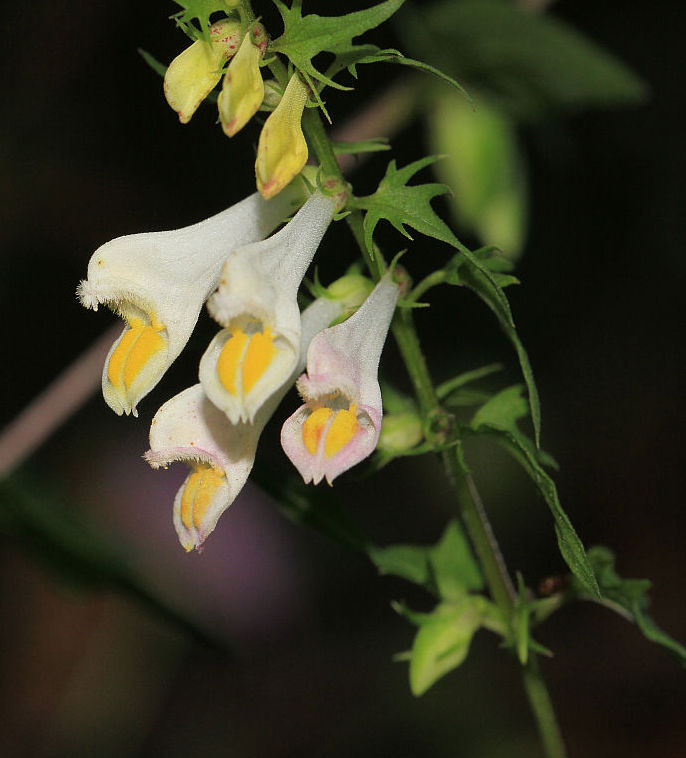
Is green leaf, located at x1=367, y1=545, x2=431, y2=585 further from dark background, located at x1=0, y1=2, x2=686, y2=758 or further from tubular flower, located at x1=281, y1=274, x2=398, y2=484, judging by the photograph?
dark background, located at x1=0, y1=2, x2=686, y2=758

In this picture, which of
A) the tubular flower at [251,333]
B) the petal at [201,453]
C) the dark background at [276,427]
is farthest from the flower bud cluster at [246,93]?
the dark background at [276,427]

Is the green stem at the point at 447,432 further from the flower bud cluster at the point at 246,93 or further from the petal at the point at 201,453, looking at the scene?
the petal at the point at 201,453

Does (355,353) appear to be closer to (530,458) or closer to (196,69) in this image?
(530,458)

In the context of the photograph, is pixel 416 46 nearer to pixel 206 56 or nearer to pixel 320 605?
pixel 206 56

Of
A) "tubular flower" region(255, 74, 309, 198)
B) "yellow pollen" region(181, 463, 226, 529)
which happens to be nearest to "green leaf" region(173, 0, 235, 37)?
"tubular flower" region(255, 74, 309, 198)

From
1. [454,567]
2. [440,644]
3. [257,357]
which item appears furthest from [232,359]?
[454,567]

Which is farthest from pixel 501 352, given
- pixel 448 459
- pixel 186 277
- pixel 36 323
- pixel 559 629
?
pixel 186 277
